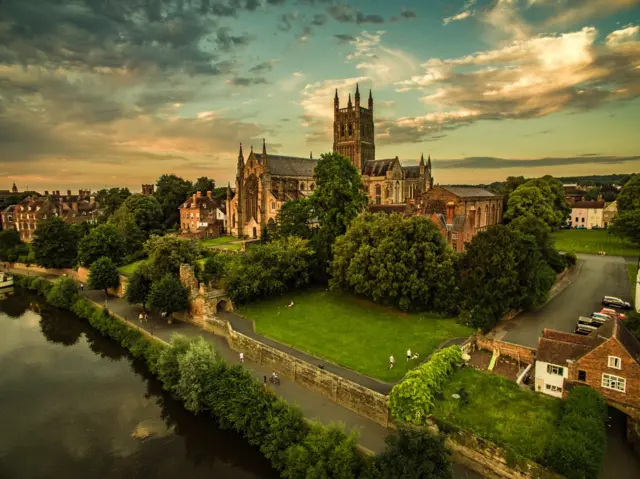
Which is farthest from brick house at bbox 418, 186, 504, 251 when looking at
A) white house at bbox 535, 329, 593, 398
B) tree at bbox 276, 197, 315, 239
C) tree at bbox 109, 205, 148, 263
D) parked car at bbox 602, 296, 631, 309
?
tree at bbox 109, 205, 148, 263

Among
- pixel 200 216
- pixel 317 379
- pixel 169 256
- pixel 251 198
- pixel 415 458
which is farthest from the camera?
pixel 200 216

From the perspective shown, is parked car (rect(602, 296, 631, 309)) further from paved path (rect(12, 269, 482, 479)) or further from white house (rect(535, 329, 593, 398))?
paved path (rect(12, 269, 482, 479))

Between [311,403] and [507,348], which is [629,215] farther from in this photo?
[311,403]

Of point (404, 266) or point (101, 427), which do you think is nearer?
Answer: point (101, 427)

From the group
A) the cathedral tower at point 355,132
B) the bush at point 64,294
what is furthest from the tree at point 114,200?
the cathedral tower at point 355,132

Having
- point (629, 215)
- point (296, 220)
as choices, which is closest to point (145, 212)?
point (296, 220)

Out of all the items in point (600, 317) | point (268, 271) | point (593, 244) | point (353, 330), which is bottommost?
point (353, 330)

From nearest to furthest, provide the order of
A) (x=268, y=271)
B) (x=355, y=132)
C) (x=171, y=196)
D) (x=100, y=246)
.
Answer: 1. (x=268, y=271)
2. (x=100, y=246)
3. (x=355, y=132)
4. (x=171, y=196)

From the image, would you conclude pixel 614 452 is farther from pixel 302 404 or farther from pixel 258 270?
pixel 258 270

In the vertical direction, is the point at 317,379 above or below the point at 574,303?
below
